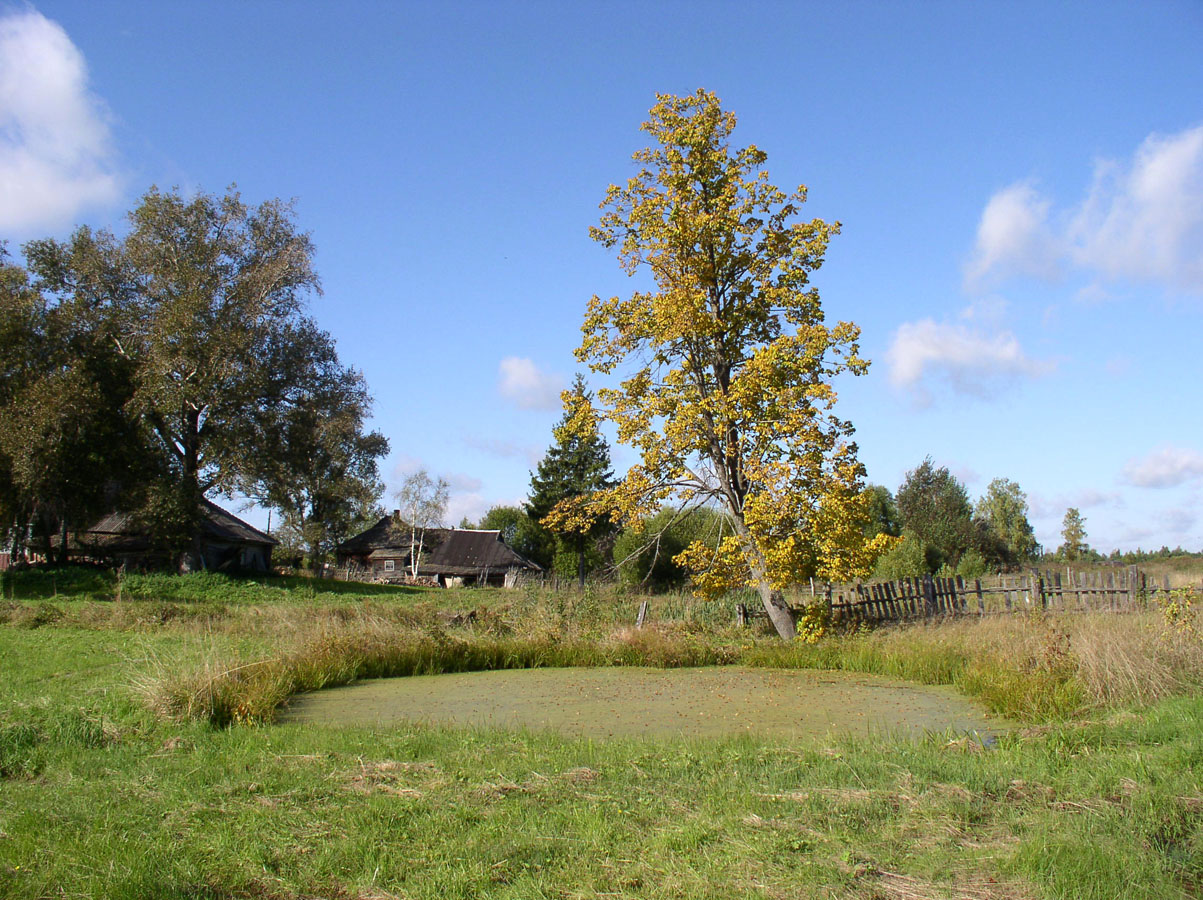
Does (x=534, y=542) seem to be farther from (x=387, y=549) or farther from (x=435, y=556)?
(x=387, y=549)

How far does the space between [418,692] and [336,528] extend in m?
47.5

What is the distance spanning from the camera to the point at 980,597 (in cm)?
1912

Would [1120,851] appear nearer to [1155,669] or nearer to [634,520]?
[1155,669]

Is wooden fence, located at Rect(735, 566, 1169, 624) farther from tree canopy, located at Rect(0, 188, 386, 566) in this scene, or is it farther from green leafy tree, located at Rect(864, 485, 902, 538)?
green leafy tree, located at Rect(864, 485, 902, 538)

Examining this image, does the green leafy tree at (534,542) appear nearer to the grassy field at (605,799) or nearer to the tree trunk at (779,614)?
the tree trunk at (779,614)

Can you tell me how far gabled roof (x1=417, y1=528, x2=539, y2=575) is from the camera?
52.8 metres

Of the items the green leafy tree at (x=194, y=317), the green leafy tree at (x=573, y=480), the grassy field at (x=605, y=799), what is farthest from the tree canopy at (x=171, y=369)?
the grassy field at (x=605, y=799)

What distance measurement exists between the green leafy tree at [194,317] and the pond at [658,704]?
2168 cm

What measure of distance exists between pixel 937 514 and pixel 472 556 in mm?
28437

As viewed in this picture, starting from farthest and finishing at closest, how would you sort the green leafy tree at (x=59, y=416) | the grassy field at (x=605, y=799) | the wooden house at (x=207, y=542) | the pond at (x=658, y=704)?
the wooden house at (x=207, y=542) → the green leafy tree at (x=59, y=416) → the pond at (x=658, y=704) → the grassy field at (x=605, y=799)

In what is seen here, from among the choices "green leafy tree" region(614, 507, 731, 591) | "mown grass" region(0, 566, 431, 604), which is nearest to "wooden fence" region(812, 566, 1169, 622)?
"mown grass" region(0, 566, 431, 604)

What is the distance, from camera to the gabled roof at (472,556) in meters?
52.8

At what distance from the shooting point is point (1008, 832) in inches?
198

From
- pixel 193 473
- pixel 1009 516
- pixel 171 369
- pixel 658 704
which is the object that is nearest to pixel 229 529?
pixel 193 473
